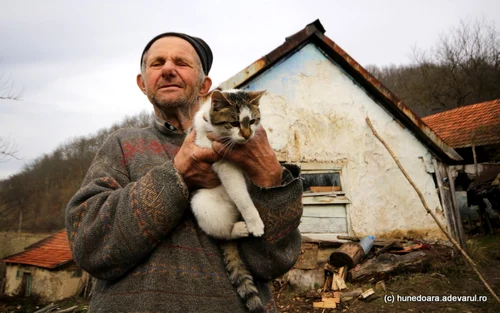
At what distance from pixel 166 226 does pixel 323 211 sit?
5556mm

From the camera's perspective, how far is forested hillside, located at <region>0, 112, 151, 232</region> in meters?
36.2

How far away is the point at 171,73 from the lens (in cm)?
205

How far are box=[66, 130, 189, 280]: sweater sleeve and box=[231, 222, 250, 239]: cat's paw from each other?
37cm

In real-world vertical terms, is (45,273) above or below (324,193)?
below

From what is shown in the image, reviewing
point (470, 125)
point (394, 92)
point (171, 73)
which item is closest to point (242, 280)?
point (171, 73)

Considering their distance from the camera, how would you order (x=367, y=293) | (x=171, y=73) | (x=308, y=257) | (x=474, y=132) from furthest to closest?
(x=474, y=132) < (x=308, y=257) < (x=367, y=293) < (x=171, y=73)

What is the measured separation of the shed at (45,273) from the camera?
50.8 feet

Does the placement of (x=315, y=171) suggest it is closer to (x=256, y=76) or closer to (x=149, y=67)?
(x=256, y=76)

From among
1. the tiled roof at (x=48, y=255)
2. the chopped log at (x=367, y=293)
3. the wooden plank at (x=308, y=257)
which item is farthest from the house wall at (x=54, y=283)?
the chopped log at (x=367, y=293)

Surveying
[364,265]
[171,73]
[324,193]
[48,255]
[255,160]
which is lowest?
[48,255]

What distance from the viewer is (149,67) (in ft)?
7.02

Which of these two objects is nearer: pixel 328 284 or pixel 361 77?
pixel 328 284

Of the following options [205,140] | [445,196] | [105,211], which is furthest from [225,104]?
[445,196]

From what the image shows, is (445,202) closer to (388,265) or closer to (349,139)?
(388,265)
